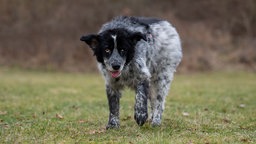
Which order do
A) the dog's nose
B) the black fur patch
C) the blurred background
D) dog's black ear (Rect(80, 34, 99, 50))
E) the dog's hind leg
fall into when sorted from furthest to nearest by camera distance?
the blurred background
the dog's hind leg
dog's black ear (Rect(80, 34, 99, 50))
the black fur patch
the dog's nose

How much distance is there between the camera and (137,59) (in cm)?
989

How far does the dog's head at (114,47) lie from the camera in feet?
30.8

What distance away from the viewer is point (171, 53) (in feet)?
37.5

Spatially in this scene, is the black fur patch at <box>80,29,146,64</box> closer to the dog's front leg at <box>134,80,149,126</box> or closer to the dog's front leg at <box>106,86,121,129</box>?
the dog's front leg at <box>134,80,149,126</box>

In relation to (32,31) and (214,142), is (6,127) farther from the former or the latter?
(32,31)

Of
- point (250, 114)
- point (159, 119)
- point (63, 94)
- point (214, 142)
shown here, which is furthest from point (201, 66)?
point (214, 142)

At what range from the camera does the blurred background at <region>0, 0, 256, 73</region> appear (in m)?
34.6

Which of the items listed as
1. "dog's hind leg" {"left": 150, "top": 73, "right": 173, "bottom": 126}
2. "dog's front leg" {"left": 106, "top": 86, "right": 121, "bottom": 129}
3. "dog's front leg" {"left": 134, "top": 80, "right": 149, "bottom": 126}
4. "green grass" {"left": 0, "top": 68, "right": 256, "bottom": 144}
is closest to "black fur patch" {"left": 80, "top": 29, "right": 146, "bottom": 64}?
"dog's front leg" {"left": 134, "top": 80, "right": 149, "bottom": 126}

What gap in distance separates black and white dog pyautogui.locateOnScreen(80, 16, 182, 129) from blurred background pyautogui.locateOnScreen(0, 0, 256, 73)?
21764 millimetres

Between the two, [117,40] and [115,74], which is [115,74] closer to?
[115,74]

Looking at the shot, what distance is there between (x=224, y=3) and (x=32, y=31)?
611 inches

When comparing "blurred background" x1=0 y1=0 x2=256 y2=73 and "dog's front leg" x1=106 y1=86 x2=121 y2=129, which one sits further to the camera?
"blurred background" x1=0 y1=0 x2=256 y2=73

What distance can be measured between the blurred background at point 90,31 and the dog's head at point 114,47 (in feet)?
77.3

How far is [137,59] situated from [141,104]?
2.85 ft
